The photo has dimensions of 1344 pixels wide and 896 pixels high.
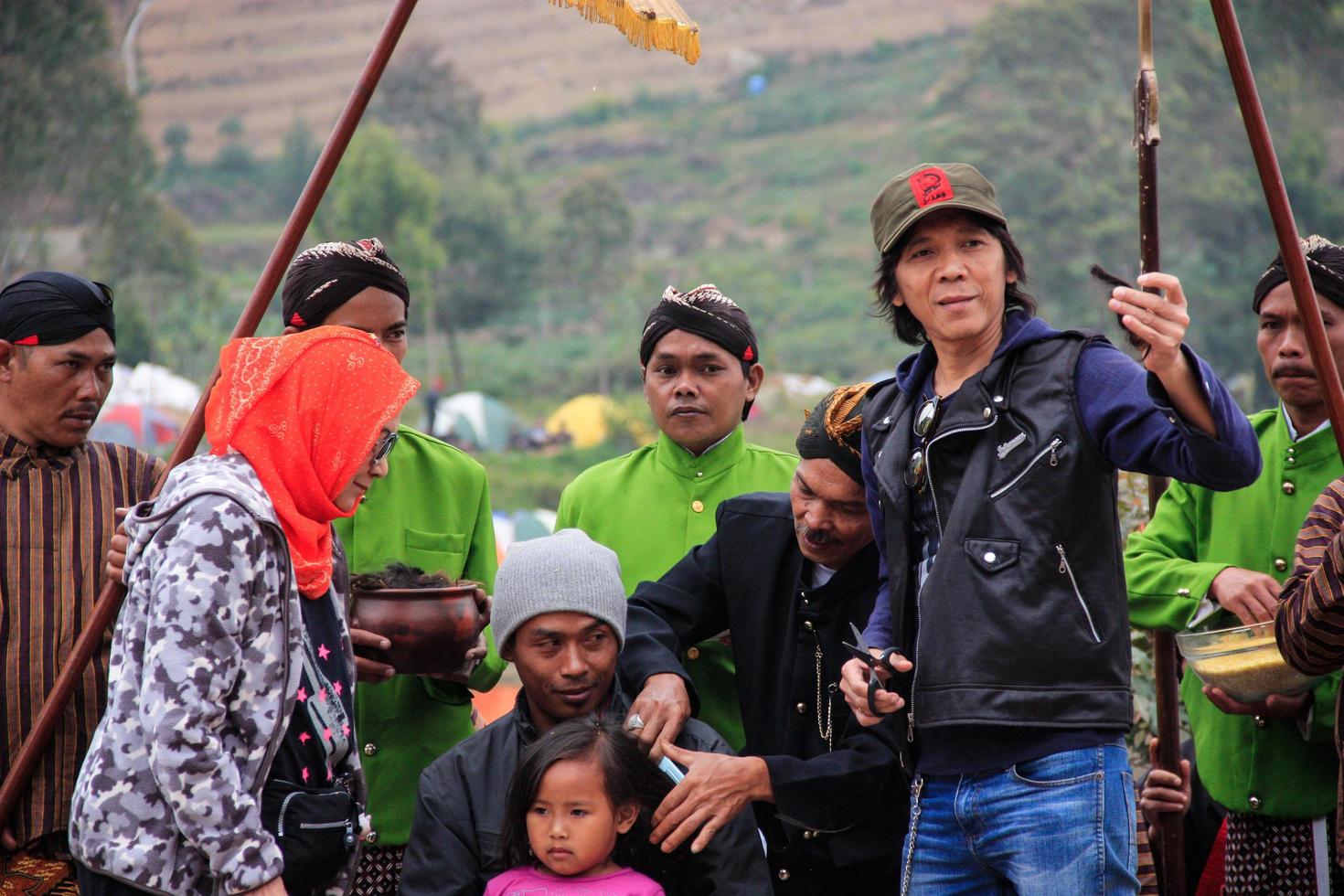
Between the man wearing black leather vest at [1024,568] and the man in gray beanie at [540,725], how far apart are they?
1.64ft

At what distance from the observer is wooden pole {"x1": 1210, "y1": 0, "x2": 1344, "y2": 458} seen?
106 inches

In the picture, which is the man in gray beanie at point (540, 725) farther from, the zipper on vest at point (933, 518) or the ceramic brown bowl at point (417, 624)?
the zipper on vest at point (933, 518)

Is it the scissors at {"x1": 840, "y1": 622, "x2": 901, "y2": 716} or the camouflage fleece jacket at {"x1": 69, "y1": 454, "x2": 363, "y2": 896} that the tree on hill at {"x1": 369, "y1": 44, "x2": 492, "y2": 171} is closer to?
the camouflage fleece jacket at {"x1": 69, "y1": 454, "x2": 363, "y2": 896}

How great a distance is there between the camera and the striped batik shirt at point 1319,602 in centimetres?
288

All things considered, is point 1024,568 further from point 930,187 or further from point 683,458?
point 683,458

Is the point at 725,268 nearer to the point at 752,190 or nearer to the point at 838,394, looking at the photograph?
the point at 752,190

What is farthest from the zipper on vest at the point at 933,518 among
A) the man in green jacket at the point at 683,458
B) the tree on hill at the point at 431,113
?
the tree on hill at the point at 431,113

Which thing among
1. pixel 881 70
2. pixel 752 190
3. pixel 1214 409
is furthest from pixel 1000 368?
pixel 881 70

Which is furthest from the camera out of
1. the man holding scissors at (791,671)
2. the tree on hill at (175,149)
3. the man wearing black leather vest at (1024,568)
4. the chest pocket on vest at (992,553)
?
the tree on hill at (175,149)

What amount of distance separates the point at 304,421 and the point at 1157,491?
8.42 ft

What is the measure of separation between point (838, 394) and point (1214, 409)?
3.82ft

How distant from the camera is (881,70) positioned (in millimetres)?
44906

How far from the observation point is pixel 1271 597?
11.2ft

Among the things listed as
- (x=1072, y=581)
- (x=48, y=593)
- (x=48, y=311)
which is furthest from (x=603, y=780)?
(x=48, y=311)
